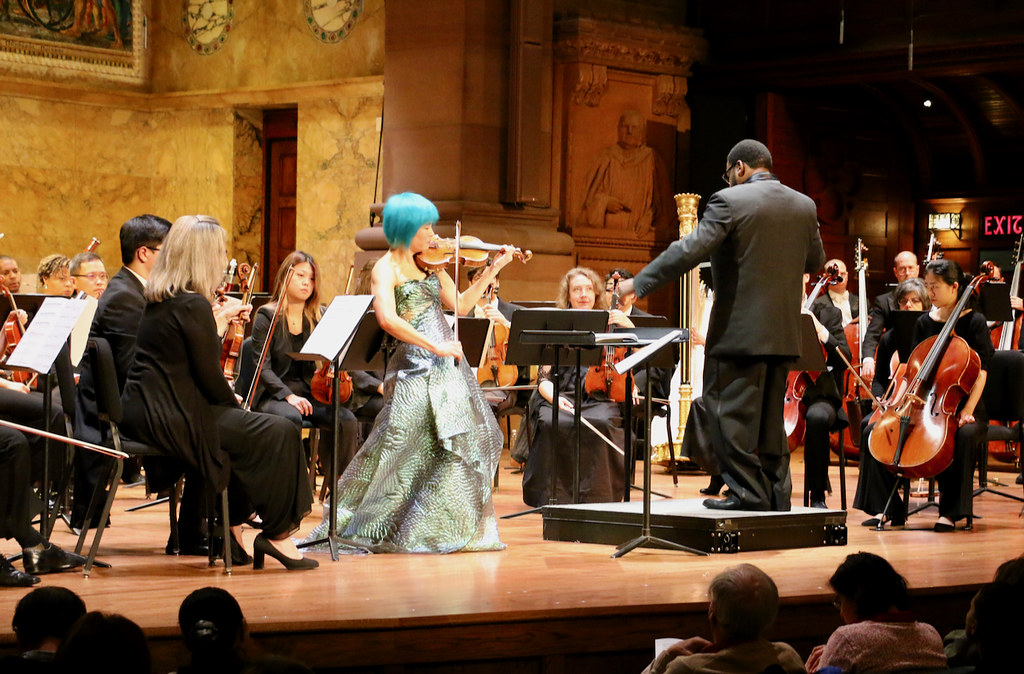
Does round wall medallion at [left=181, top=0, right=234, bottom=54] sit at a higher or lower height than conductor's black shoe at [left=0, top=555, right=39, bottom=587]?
higher

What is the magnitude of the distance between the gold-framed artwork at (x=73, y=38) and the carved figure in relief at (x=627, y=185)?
Answer: 403 centimetres

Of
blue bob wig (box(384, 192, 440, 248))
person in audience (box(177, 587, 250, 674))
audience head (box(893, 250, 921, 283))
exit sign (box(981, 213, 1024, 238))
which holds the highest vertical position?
exit sign (box(981, 213, 1024, 238))

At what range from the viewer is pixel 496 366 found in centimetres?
842

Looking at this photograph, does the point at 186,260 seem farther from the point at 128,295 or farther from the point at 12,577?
the point at 12,577

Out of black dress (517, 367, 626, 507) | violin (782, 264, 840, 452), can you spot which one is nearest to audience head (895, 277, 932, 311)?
violin (782, 264, 840, 452)

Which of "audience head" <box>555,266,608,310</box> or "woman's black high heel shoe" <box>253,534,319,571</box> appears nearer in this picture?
"woman's black high heel shoe" <box>253,534,319,571</box>

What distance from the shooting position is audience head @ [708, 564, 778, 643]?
3.20 m

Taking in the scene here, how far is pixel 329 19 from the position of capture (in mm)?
11070

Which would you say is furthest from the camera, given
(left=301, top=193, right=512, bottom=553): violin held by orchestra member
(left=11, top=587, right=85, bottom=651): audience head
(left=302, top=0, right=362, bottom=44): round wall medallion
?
(left=302, top=0, right=362, bottom=44): round wall medallion

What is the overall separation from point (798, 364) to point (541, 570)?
1.42m

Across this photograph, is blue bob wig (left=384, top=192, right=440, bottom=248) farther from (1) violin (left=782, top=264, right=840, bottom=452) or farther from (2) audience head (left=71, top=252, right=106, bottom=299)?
(1) violin (left=782, top=264, right=840, bottom=452)

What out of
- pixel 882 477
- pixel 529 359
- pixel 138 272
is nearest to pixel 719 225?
pixel 529 359

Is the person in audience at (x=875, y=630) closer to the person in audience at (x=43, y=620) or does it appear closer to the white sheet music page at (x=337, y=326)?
the person in audience at (x=43, y=620)

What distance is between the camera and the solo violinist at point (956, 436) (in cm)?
629
